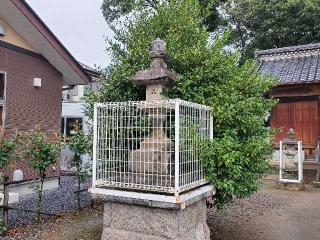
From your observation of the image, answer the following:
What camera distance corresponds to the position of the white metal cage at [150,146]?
4.73m

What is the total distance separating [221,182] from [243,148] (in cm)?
68

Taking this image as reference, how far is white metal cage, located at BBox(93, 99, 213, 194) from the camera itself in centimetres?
473

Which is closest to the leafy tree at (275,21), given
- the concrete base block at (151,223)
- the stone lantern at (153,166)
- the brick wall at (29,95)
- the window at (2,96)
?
the brick wall at (29,95)

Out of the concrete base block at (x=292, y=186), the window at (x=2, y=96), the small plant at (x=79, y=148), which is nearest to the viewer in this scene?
the small plant at (x=79, y=148)

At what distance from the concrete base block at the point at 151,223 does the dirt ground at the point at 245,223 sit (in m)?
1.06

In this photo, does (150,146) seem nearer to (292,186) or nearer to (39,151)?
(39,151)

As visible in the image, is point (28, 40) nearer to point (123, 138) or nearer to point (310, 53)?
point (123, 138)

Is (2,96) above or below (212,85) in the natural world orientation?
above

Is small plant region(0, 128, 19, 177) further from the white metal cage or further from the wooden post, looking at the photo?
the white metal cage

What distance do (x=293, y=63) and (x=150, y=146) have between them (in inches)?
516

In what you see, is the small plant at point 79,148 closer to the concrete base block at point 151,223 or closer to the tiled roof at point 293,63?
the concrete base block at point 151,223

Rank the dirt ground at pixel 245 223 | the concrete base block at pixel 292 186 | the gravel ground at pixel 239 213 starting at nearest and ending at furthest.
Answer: the dirt ground at pixel 245 223 < the gravel ground at pixel 239 213 < the concrete base block at pixel 292 186

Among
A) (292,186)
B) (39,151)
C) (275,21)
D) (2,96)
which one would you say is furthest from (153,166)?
(275,21)

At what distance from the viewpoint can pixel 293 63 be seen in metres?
15.9
